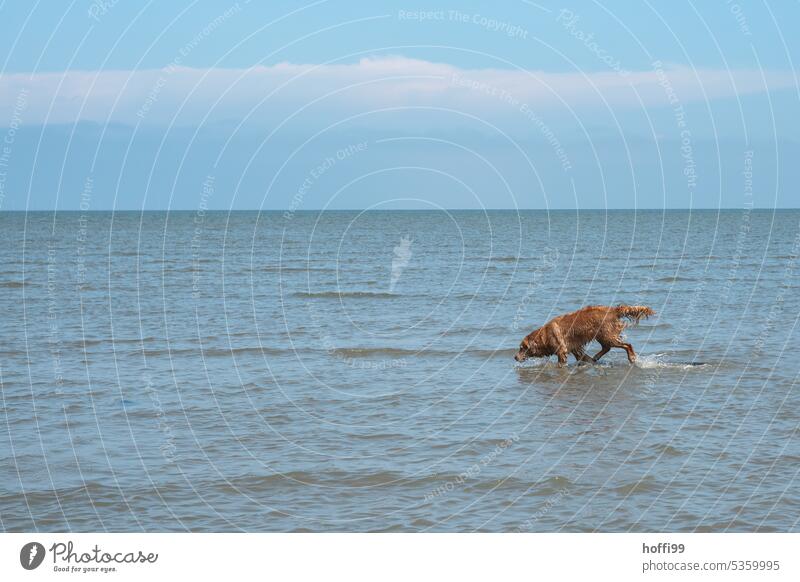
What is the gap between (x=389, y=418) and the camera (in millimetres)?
14211

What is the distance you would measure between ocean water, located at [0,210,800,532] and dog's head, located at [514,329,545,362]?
0.19 m

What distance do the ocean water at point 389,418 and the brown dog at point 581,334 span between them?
0.36 m

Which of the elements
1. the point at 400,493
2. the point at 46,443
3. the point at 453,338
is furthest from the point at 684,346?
the point at 46,443

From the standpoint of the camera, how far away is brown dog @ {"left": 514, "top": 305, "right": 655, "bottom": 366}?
18500 millimetres

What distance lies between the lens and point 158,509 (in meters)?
10.2

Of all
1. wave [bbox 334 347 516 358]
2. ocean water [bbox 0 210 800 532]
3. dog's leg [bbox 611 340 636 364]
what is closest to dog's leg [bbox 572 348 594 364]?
ocean water [bbox 0 210 800 532]

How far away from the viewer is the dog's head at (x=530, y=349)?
61.8 feet

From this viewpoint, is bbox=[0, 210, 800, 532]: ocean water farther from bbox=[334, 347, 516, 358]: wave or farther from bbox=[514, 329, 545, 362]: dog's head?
bbox=[514, 329, 545, 362]: dog's head

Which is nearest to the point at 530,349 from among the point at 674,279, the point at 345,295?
the point at 345,295

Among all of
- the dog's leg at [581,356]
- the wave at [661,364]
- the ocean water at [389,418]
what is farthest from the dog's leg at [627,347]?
the dog's leg at [581,356]
